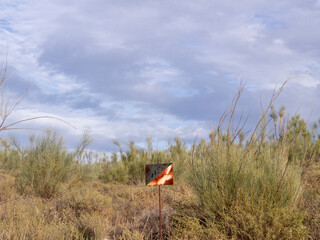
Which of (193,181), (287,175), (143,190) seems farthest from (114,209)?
(287,175)

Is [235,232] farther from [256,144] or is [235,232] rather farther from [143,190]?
[143,190]

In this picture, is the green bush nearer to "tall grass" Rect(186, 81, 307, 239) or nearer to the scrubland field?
the scrubland field

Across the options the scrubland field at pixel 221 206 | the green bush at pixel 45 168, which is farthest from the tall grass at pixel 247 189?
the green bush at pixel 45 168

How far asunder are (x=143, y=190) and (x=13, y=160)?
14.2 meters

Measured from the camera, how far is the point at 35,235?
6.96m

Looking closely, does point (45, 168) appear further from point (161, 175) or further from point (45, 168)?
point (161, 175)

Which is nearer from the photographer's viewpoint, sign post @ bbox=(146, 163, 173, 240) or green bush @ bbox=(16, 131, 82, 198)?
sign post @ bbox=(146, 163, 173, 240)

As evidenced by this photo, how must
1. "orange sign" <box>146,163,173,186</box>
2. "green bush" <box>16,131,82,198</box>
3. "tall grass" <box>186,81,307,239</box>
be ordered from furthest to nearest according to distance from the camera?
"green bush" <box>16,131,82,198</box>, "orange sign" <box>146,163,173,186</box>, "tall grass" <box>186,81,307,239</box>

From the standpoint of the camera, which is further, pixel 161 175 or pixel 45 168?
pixel 45 168

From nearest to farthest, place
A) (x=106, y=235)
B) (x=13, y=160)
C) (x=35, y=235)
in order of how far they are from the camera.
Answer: (x=35, y=235) < (x=106, y=235) < (x=13, y=160)

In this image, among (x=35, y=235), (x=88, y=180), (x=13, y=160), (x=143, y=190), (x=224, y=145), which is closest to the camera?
Answer: (x=35, y=235)

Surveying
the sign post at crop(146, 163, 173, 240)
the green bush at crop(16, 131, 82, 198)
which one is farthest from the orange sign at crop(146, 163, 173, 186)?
the green bush at crop(16, 131, 82, 198)

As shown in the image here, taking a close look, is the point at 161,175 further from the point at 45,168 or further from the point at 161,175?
the point at 45,168

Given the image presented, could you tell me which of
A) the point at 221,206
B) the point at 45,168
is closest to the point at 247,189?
the point at 221,206
